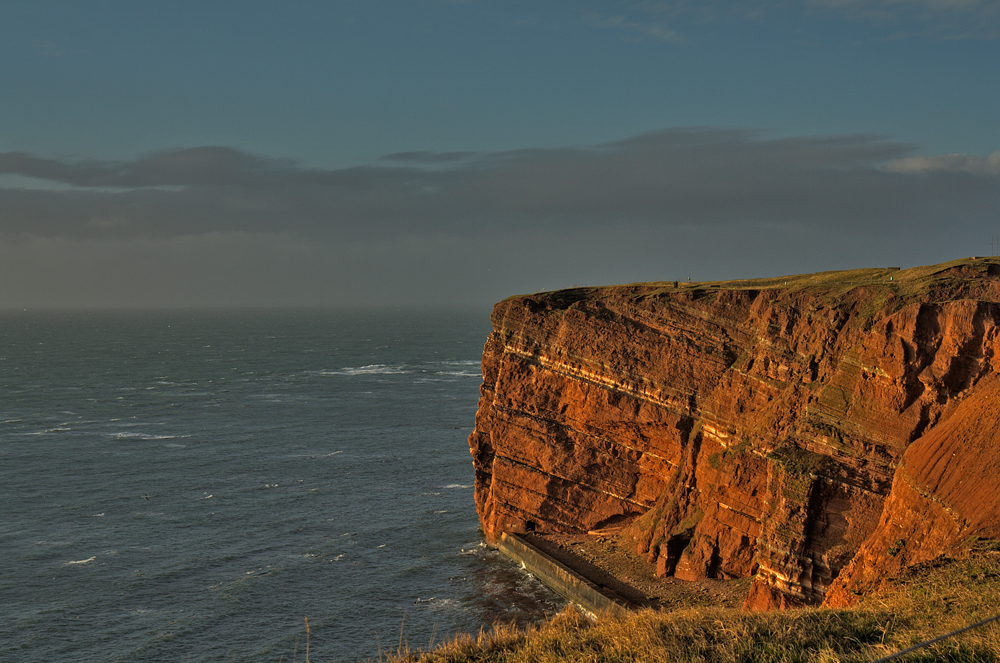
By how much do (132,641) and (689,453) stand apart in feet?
107

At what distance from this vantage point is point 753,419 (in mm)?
38969

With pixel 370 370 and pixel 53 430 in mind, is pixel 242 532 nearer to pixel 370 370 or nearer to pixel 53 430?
pixel 53 430

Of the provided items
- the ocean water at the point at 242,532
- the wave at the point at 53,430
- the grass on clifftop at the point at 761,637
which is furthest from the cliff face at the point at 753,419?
the wave at the point at 53,430

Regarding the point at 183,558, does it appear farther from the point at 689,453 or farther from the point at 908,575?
the point at 908,575

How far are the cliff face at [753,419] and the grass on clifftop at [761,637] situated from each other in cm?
812

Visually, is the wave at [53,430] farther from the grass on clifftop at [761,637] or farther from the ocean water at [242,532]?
the grass on clifftop at [761,637]

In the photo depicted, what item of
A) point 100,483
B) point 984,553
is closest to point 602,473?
point 984,553

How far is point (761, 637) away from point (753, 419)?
23.9m

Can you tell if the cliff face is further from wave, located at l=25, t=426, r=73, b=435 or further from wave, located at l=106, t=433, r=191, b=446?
wave, located at l=25, t=426, r=73, b=435

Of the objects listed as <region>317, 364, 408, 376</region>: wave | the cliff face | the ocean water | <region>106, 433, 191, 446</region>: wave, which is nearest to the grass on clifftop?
the ocean water

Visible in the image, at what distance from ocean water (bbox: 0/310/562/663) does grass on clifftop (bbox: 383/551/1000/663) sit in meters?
4.69

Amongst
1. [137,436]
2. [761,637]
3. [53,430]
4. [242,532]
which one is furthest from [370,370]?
[761,637]

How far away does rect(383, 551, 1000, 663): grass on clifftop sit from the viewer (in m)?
15.1

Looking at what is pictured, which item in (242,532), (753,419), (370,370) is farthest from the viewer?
(370,370)
